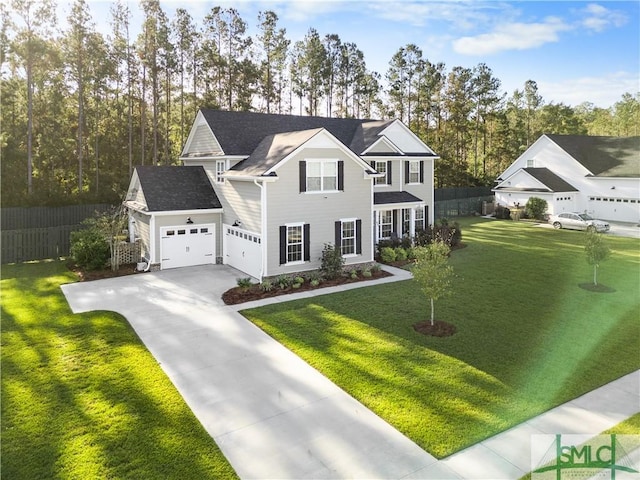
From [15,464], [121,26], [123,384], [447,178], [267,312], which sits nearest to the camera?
[15,464]

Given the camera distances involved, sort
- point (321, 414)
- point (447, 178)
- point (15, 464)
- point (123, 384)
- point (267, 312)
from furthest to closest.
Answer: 1. point (447, 178)
2. point (267, 312)
3. point (123, 384)
4. point (321, 414)
5. point (15, 464)

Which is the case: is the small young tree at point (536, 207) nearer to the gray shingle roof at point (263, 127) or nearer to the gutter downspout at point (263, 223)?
the gray shingle roof at point (263, 127)

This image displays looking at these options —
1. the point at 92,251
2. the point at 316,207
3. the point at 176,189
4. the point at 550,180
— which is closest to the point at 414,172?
the point at 316,207

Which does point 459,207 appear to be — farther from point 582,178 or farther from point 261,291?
point 261,291

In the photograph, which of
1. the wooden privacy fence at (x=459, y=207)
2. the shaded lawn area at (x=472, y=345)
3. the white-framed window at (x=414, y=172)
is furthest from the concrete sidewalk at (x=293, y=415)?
the wooden privacy fence at (x=459, y=207)

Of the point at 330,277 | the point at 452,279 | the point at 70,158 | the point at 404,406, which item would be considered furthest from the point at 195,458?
the point at 70,158

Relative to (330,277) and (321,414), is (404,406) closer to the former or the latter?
(321,414)

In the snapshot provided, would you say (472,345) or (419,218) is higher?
(419,218)
